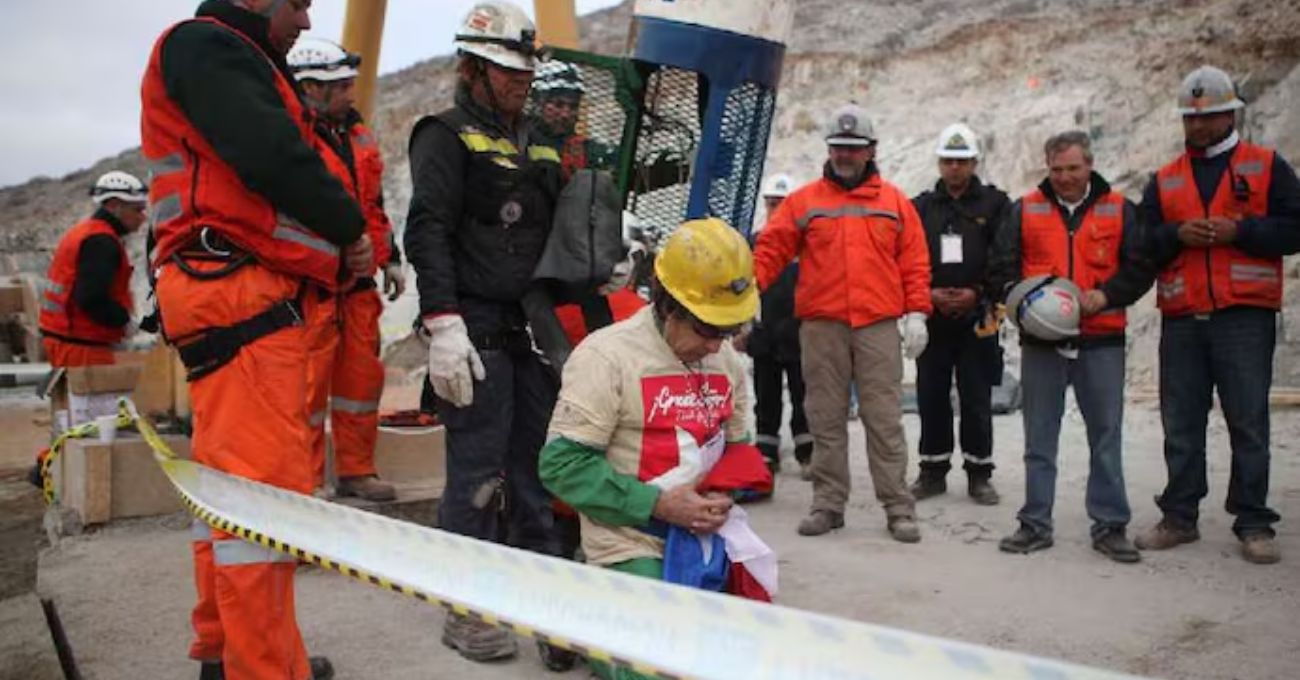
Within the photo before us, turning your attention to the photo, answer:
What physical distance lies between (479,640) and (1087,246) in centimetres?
350

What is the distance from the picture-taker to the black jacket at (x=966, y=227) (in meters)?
6.39

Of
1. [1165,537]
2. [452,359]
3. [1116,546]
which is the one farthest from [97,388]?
[1165,537]

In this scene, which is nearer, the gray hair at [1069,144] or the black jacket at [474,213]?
the black jacket at [474,213]

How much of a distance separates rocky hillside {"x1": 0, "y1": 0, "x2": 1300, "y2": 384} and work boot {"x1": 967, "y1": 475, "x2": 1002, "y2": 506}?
5.29 meters

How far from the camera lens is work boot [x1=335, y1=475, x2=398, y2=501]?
5059 mm

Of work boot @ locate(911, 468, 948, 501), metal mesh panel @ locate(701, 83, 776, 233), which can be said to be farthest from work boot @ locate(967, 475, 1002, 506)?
metal mesh panel @ locate(701, 83, 776, 233)

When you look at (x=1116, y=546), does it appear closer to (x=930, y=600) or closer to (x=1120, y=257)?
(x=930, y=600)

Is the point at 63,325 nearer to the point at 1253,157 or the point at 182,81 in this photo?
the point at 182,81

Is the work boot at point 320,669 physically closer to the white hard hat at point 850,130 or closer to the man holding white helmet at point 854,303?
the man holding white helmet at point 854,303

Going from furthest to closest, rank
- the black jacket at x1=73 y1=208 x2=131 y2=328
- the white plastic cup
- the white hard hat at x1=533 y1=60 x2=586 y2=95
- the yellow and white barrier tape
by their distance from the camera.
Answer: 1. the black jacket at x1=73 y1=208 x2=131 y2=328
2. the white plastic cup
3. the white hard hat at x1=533 y1=60 x2=586 y2=95
4. the yellow and white barrier tape

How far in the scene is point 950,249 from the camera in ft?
21.0

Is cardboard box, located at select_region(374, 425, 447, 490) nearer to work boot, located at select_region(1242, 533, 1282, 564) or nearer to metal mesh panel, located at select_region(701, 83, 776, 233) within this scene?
metal mesh panel, located at select_region(701, 83, 776, 233)

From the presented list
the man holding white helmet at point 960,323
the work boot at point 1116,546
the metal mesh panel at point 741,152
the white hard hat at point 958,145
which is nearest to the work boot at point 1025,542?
the work boot at point 1116,546

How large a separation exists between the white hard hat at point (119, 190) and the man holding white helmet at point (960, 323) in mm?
4893
